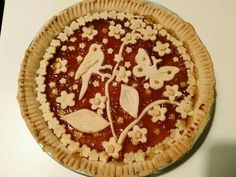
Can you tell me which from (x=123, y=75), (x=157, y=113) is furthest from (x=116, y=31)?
(x=157, y=113)

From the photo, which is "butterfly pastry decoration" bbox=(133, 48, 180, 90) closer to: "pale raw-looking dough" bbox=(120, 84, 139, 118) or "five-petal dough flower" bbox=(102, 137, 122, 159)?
"pale raw-looking dough" bbox=(120, 84, 139, 118)

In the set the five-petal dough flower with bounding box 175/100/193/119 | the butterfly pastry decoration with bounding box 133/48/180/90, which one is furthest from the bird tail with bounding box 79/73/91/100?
the five-petal dough flower with bounding box 175/100/193/119

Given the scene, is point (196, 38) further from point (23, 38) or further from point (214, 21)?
point (23, 38)

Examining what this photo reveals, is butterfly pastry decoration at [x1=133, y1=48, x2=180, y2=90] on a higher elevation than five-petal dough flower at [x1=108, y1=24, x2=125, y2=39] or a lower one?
lower

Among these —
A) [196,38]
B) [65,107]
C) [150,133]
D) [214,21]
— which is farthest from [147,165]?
[214,21]
